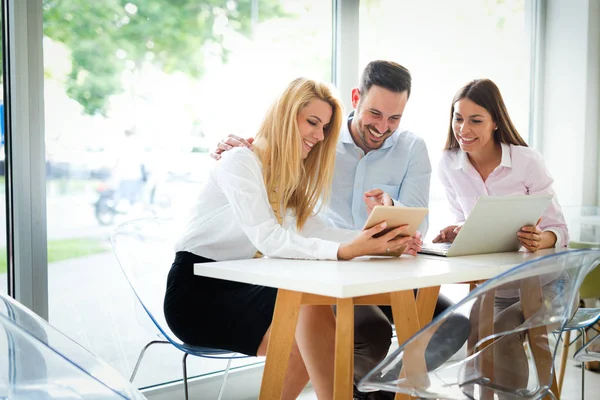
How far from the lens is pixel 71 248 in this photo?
8.14 ft

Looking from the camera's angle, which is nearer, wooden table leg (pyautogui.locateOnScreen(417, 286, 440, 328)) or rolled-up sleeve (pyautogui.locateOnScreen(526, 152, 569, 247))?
wooden table leg (pyautogui.locateOnScreen(417, 286, 440, 328))

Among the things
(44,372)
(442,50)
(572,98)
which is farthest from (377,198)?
(572,98)

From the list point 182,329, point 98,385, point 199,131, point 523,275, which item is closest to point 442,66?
point 199,131

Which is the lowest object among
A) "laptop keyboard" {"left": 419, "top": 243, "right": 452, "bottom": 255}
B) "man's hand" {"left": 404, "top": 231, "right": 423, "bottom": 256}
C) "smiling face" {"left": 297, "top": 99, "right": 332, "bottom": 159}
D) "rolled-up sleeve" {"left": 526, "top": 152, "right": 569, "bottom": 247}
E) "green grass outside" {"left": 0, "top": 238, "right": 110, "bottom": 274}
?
"green grass outside" {"left": 0, "top": 238, "right": 110, "bottom": 274}

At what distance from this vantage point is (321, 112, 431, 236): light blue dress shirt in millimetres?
2756

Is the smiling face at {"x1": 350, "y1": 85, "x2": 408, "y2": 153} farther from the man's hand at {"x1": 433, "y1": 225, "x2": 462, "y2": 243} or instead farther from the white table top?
the white table top

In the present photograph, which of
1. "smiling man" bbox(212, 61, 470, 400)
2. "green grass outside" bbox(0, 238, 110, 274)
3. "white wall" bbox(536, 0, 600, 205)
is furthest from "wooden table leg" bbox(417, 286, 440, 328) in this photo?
"white wall" bbox(536, 0, 600, 205)

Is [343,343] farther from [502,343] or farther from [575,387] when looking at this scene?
[575,387]

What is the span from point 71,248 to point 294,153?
88cm

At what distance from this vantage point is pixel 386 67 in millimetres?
2619

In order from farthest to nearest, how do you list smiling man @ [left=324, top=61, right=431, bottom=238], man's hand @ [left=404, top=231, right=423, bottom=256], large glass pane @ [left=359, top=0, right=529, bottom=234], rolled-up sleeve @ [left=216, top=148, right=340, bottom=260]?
large glass pane @ [left=359, top=0, right=529, bottom=234]
smiling man @ [left=324, top=61, right=431, bottom=238]
man's hand @ [left=404, top=231, right=423, bottom=256]
rolled-up sleeve @ [left=216, top=148, right=340, bottom=260]

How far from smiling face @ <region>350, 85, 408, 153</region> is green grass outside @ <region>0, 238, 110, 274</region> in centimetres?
104

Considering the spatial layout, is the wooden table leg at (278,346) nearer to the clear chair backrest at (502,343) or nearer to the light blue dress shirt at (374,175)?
the clear chair backrest at (502,343)

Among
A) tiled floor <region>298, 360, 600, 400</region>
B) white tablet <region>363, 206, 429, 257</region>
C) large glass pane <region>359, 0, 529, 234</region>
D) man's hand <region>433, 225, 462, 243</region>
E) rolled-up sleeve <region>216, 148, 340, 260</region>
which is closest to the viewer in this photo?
white tablet <region>363, 206, 429, 257</region>
